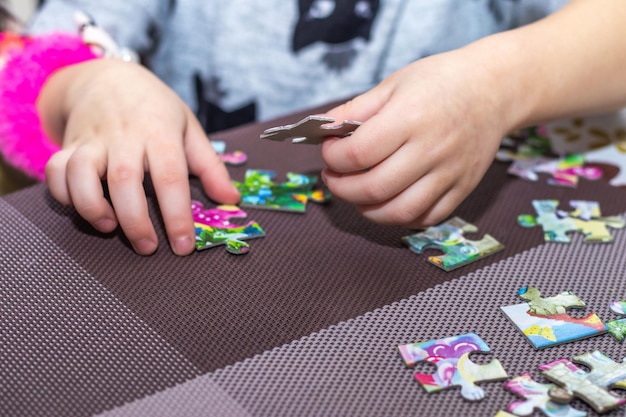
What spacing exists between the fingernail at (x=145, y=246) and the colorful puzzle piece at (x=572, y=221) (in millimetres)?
413

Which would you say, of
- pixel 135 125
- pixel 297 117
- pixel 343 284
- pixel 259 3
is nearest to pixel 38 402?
pixel 343 284

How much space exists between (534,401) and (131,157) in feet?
1.64

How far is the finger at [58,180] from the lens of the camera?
32.3 inches

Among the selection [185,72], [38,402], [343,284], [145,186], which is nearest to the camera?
[38,402]

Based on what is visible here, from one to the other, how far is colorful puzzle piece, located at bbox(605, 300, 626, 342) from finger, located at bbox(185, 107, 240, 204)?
423 mm

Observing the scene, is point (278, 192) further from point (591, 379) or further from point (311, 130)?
point (591, 379)

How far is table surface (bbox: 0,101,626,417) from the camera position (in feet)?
1.85

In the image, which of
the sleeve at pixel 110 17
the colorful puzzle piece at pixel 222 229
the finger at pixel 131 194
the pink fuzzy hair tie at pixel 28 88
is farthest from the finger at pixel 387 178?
the sleeve at pixel 110 17

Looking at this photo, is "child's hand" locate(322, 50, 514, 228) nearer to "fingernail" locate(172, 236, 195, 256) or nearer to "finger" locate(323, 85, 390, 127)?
"finger" locate(323, 85, 390, 127)

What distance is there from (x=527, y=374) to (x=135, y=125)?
530 mm

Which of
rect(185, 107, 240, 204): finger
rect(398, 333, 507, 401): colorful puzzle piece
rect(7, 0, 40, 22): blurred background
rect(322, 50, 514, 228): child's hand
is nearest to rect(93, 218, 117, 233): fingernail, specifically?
rect(185, 107, 240, 204): finger

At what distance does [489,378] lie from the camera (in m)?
0.58

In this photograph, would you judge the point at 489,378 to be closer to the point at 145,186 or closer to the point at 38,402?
the point at 38,402

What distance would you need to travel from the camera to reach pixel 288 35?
131cm
